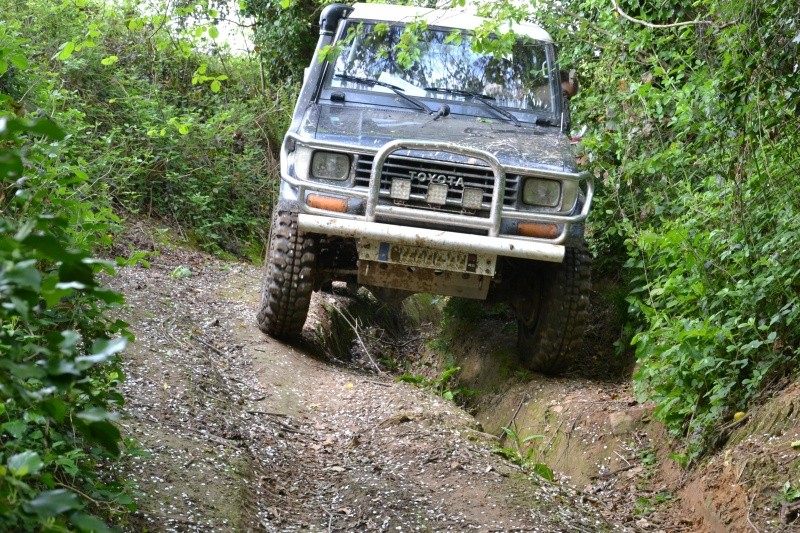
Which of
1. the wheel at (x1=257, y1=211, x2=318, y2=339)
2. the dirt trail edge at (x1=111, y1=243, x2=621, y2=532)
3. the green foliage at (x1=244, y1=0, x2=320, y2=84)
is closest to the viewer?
the dirt trail edge at (x1=111, y1=243, x2=621, y2=532)

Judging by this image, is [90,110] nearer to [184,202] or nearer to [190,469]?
[184,202]

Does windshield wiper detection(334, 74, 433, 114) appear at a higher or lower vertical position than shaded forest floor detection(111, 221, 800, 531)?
higher

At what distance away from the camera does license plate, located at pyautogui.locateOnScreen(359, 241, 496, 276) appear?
5.27m

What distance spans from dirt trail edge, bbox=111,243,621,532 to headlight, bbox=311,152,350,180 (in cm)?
123

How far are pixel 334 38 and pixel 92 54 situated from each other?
4099 mm

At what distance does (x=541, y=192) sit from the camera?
5.46 metres

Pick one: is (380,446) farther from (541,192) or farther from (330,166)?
(541,192)

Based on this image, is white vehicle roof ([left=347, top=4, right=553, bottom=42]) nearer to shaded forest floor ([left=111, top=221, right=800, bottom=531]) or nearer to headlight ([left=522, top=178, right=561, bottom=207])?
headlight ([left=522, top=178, right=561, bottom=207])

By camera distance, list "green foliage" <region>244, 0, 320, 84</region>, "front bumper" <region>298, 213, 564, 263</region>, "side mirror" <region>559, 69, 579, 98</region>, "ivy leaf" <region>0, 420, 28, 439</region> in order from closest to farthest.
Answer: "ivy leaf" <region>0, 420, 28, 439</region>, "front bumper" <region>298, 213, 564, 263</region>, "side mirror" <region>559, 69, 579, 98</region>, "green foliage" <region>244, 0, 320, 84</region>

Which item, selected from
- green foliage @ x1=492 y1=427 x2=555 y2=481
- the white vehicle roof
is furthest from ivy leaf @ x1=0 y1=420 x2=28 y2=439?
the white vehicle roof

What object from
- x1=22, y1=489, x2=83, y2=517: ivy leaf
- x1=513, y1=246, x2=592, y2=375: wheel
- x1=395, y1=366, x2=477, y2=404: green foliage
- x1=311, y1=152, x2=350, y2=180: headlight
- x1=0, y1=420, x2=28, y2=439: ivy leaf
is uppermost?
x1=22, y1=489, x2=83, y2=517: ivy leaf

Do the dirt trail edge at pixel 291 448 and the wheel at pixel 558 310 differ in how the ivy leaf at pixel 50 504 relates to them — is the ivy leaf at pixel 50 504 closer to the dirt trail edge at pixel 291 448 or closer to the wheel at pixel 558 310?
the dirt trail edge at pixel 291 448

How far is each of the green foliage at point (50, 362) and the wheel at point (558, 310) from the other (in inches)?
114

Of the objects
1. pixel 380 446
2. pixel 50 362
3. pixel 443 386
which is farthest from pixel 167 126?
pixel 50 362
